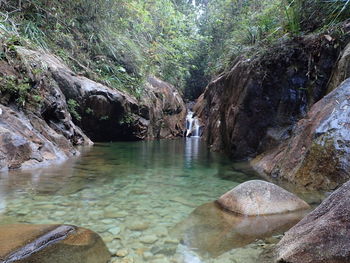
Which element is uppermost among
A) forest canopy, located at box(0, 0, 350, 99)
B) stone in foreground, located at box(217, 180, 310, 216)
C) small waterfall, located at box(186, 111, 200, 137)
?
forest canopy, located at box(0, 0, 350, 99)

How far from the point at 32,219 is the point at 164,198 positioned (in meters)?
1.45

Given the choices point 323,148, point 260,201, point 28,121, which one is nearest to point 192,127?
point 28,121

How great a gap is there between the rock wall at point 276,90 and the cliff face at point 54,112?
4.21 metres

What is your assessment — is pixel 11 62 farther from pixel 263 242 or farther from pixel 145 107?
pixel 145 107

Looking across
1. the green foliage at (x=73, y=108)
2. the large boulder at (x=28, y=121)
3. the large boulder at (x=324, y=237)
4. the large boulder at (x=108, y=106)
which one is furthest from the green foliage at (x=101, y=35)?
the large boulder at (x=324, y=237)

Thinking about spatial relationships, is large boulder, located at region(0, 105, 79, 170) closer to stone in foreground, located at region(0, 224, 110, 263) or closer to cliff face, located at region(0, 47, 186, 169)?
cliff face, located at region(0, 47, 186, 169)

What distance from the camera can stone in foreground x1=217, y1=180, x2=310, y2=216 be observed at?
9.06 feet

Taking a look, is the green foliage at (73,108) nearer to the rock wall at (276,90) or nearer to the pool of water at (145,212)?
the pool of water at (145,212)

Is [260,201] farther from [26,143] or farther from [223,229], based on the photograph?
[26,143]

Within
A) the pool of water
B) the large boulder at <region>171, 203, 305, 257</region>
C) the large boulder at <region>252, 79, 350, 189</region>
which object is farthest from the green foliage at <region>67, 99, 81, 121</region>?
the large boulder at <region>171, 203, 305, 257</region>

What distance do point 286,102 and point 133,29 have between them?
10.1m

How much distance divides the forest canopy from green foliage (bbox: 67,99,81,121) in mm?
1714

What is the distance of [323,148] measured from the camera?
11.7 feet

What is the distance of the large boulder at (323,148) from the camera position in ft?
11.1
